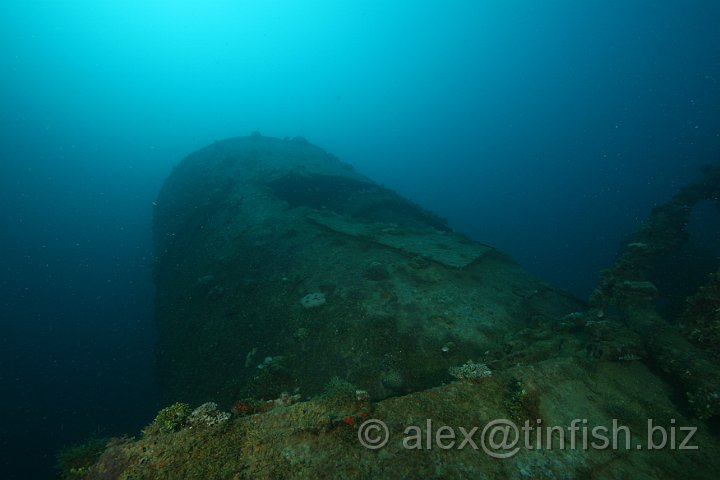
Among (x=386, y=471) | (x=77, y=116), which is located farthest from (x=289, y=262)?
(x=77, y=116)

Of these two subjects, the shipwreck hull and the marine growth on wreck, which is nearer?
the marine growth on wreck

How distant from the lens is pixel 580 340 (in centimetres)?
547

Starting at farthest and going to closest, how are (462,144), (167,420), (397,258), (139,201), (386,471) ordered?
(462,144), (139,201), (397,258), (167,420), (386,471)

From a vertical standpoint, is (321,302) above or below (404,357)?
above

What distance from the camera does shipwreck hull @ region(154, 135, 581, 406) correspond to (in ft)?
20.2

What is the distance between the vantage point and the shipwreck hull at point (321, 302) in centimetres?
616

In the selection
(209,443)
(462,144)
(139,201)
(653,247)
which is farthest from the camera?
(462,144)

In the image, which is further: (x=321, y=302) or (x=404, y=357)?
(x=321, y=302)

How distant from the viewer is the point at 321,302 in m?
7.47

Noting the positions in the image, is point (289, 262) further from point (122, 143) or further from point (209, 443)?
point (122, 143)

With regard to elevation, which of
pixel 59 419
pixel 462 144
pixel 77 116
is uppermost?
pixel 462 144

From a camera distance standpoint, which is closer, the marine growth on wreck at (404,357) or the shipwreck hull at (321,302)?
the marine growth on wreck at (404,357)

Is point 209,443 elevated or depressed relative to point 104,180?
elevated

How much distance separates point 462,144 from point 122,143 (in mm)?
131317
